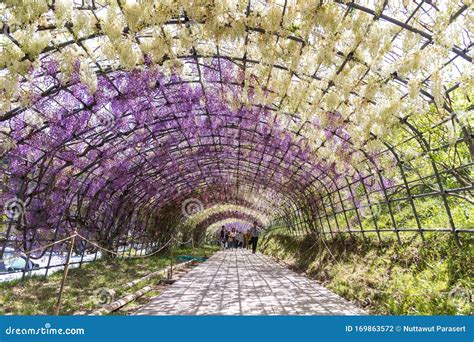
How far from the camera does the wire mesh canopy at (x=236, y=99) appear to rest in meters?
5.23

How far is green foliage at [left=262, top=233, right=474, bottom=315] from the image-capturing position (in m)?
5.67

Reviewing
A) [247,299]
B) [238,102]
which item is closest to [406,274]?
[247,299]

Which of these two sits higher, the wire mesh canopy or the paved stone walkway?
the wire mesh canopy

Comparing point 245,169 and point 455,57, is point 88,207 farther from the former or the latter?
point 455,57

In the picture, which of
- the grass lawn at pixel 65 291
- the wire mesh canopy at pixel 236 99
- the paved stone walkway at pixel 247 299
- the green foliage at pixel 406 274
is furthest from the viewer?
the paved stone walkway at pixel 247 299

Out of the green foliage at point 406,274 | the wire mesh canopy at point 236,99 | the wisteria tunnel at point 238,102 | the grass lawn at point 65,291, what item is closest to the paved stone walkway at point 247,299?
the green foliage at point 406,274

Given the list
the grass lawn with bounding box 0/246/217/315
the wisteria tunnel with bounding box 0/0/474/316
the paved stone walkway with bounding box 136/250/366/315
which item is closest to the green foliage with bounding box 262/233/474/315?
the wisteria tunnel with bounding box 0/0/474/316

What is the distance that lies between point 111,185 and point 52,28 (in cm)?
902

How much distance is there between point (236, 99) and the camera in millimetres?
8875

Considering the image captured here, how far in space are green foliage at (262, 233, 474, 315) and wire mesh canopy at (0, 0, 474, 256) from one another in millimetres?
486

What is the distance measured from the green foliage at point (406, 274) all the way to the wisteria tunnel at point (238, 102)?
25 centimetres

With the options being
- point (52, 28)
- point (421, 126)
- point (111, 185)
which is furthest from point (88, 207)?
point (421, 126)

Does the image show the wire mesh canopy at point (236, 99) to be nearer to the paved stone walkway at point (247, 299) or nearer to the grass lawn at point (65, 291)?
the grass lawn at point (65, 291)

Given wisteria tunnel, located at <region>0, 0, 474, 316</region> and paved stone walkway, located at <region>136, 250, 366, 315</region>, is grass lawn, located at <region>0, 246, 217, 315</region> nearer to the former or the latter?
wisteria tunnel, located at <region>0, 0, 474, 316</region>
